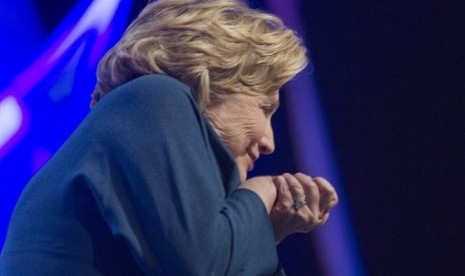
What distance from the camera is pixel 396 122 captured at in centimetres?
199

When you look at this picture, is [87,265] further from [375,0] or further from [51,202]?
[375,0]

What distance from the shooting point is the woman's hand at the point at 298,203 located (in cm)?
87

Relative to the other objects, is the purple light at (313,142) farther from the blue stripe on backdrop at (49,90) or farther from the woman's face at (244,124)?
the woman's face at (244,124)

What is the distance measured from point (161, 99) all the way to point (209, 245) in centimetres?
14

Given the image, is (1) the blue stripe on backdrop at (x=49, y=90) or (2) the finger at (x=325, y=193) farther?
(1) the blue stripe on backdrop at (x=49, y=90)

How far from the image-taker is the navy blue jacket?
0.74 metres

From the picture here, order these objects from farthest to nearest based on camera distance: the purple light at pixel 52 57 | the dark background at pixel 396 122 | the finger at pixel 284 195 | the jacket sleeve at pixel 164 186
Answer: the dark background at pixel 396 122
the purple light at pixel 52 57
the finger at pixel 284 195
the jacket sleeve at pixel 164 186

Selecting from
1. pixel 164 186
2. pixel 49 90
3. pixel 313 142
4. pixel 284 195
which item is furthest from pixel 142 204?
pixel 313 142

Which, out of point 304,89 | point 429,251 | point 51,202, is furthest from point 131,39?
point 429,251

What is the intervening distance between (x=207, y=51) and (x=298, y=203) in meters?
0.18

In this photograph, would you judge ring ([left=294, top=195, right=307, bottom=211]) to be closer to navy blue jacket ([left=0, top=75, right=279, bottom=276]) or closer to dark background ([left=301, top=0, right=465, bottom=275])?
navy blue jacket ([left=0, top=75, right=279, bottom=276])

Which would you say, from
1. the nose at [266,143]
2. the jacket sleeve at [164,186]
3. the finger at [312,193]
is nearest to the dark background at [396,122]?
the nose at [266,143]

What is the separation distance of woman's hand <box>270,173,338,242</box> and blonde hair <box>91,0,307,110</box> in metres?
0.12

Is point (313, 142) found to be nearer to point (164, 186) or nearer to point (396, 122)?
point (396, 122)
